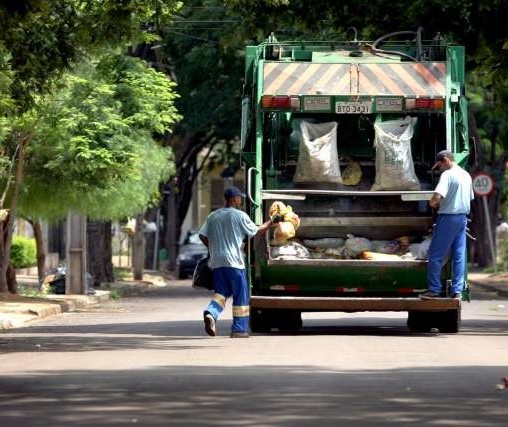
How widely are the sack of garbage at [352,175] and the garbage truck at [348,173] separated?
1cm

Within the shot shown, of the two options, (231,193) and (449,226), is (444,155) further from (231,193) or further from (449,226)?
(231,193)

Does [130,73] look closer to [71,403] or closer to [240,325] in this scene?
[240,325]

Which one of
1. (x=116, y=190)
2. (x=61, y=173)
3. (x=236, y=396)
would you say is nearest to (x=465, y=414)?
(x=236, y=396)

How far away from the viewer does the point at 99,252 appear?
4125 cm

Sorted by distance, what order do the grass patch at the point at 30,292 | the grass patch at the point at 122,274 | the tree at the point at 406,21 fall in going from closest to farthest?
1. the tree at the point at 406,21
2. the grass patch at the point at 30,292
3. the grass patch at the point at 122,274

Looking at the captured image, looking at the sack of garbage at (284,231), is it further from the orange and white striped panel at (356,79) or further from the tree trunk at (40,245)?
the tree trunk at (40,245)

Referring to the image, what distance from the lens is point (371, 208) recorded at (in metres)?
20.0

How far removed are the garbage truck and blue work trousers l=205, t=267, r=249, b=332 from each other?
0.31 metres

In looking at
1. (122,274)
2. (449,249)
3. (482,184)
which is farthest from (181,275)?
(449,249)

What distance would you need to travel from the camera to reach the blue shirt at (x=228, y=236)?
19.0 m

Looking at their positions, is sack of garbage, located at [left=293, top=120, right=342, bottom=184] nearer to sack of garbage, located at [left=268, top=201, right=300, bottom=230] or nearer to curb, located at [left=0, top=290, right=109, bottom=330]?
sack of garbage, located at [left=268, top=201, right=300, bottom=230]

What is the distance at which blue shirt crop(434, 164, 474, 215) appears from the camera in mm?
19125

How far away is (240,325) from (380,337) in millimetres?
1693

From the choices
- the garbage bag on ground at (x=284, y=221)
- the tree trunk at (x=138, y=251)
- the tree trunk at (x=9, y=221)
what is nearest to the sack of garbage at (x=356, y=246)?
the garbage bag on ground at (x=284, y=221)
